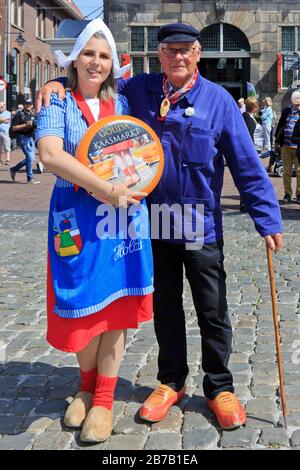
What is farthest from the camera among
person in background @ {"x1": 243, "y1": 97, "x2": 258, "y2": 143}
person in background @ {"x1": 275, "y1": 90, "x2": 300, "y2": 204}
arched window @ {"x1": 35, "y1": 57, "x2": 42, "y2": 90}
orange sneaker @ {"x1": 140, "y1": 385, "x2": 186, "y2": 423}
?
arched window @ {"x1": 35, "y1": 57, "x2": 42, "y2": 90}

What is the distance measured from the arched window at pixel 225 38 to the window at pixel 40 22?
63.1 ft

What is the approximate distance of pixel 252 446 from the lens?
3.10 m

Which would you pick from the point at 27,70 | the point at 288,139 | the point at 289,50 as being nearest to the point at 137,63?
the point at 289,50

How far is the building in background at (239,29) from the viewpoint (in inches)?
985

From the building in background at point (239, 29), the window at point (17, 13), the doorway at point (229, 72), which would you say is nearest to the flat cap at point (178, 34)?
the building in background at point (239, 29)

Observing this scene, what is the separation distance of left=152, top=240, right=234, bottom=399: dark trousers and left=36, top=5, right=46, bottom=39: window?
136ft

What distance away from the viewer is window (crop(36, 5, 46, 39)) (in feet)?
140

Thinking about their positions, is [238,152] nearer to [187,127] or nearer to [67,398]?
[187,127]

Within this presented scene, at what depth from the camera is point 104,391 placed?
3.34 m

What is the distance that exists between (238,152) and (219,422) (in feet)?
4.13

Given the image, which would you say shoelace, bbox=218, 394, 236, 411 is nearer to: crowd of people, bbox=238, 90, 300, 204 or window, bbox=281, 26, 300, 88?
crowd of people, bbox=238, 90, 300, 204

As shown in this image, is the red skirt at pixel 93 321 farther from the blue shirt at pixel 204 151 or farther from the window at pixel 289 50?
the window at pixel 289 50

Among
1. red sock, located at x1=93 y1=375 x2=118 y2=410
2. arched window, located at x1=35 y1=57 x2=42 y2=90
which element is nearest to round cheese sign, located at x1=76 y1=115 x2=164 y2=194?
red sock, located at x1=93 y1=375 x2=118 y2=410

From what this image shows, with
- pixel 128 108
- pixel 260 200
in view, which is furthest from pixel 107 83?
pixel 260 200
